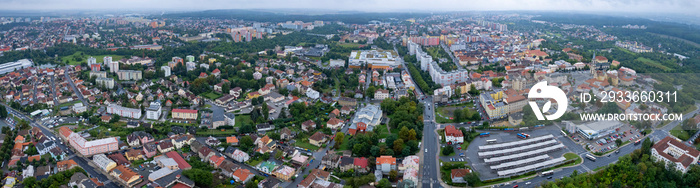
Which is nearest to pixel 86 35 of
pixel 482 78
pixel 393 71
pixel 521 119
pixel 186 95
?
pixel 186 95

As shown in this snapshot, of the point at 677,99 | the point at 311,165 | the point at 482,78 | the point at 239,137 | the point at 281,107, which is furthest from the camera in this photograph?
the point at 482,78

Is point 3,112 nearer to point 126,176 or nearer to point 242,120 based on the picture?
point 242,120

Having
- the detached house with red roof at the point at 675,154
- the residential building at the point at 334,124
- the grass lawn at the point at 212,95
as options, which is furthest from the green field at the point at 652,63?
the grass lawn at the point at 212,95

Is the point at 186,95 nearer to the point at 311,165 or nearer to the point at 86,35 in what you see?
the point at 311,165

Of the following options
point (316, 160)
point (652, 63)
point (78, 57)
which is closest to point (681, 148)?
point (316, 160)

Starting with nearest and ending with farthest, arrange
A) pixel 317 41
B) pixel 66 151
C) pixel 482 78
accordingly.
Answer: pixel 66 151
pixel 482 78
pixel 317 41

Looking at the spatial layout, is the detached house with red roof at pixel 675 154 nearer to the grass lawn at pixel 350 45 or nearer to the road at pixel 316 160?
the road at pixel 316 160
